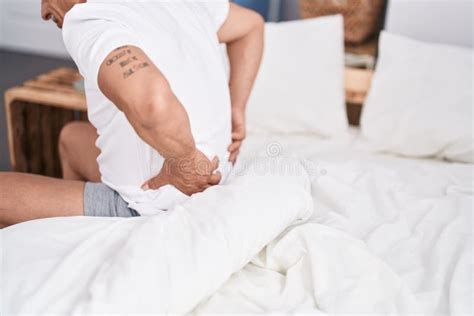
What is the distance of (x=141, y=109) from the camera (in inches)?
37.8

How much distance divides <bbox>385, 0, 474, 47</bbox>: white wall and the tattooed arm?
5.02 ft

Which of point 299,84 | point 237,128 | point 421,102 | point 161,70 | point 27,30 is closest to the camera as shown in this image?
point 161,70

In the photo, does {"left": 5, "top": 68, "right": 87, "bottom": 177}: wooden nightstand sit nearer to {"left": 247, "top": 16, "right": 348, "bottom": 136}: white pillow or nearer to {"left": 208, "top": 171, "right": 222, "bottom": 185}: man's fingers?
{"left": 247, "top": 16, "right": 348, "bottom": 136}: white pillow

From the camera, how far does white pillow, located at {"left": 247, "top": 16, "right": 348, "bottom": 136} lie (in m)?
1.91

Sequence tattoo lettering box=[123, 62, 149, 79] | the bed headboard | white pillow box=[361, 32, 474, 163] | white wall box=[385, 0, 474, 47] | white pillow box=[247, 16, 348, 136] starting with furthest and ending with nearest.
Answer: white wall box=[385, 0, 474, 47], the bed headboard, white pillow box=[247, 16, 348, 136], white pillow box=[361, 32, 474, 163], tattoo lettering box=[123, 62, 149, 79]

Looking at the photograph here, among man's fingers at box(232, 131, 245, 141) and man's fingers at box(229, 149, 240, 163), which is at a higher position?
man's fingers at box(232, 131, 245, 141)

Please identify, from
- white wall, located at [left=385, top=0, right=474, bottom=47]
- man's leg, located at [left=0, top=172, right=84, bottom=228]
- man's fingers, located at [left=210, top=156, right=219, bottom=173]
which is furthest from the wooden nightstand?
white wall, located at [left=385, top=0, right=474, bottom=47]

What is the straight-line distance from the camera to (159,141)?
103 cm

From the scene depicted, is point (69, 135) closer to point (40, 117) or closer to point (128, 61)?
point (40, 117)

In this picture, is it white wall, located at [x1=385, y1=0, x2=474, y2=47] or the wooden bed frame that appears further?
white wall, located at [x1=385, y1=0, x2=474, y2=47]

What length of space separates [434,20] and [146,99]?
1684 mm

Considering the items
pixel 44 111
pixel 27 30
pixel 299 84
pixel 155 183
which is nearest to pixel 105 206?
pixel 155 183

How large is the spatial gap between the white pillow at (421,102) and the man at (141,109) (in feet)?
2.39

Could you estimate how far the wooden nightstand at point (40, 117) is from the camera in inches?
76.2
